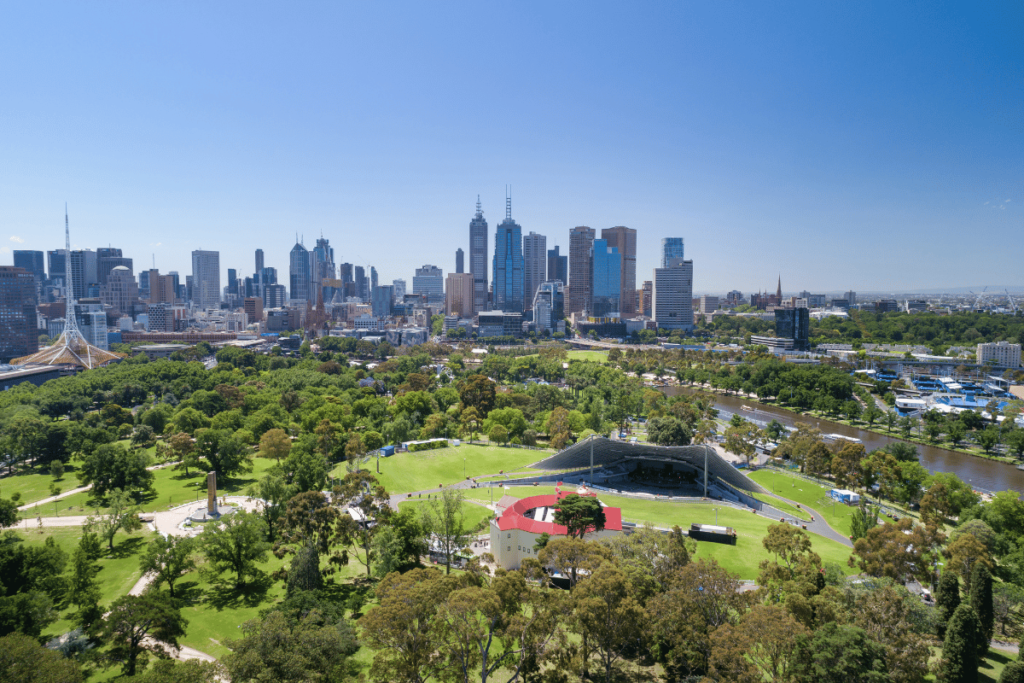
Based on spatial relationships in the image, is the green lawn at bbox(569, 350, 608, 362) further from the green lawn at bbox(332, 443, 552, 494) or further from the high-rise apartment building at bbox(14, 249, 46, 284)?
the high-rise apartment building at bbox(14, 249, 46, 284)

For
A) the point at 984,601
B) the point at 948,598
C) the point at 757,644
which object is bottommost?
the point at 984,601

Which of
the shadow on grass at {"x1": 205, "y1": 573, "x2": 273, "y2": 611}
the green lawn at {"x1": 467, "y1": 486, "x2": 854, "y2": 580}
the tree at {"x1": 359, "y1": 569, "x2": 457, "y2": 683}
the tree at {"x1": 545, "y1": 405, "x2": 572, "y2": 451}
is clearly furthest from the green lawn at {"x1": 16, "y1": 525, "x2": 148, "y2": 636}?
the tree at {"x1": 545, "y1": 405, "x2": 572, "y2": 451}

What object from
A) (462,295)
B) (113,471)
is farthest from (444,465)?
(462,295)

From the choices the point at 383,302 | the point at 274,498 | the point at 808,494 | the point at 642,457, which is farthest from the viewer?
the point at 383,302

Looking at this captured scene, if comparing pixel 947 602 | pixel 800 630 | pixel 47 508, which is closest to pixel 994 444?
pixel 947 602

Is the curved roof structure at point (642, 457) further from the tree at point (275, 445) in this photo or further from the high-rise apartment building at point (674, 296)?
the high-rise apartment building at point (674, 296)

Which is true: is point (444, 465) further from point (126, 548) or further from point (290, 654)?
point (290, 654)

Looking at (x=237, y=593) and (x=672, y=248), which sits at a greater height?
(x=672, y=248)
